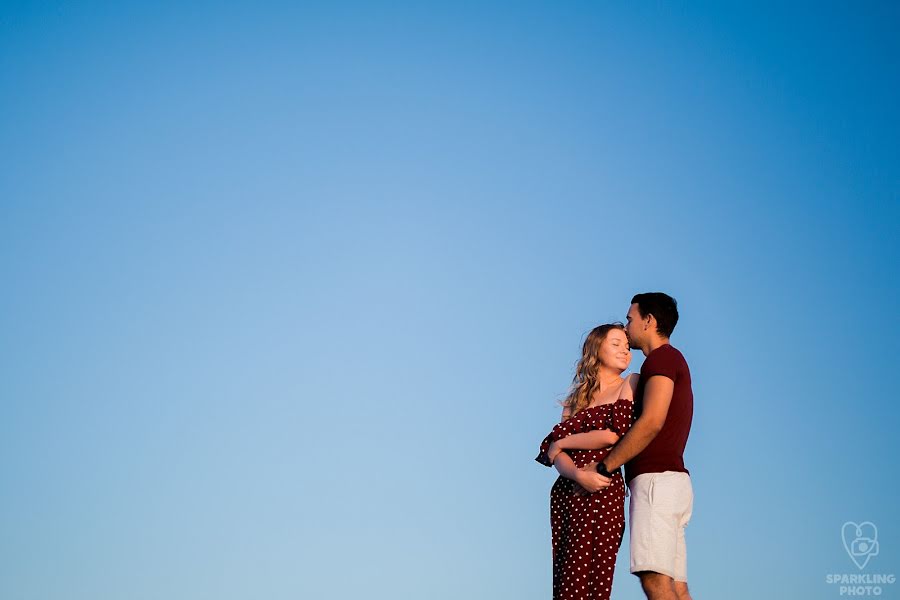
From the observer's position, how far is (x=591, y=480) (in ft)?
23.1

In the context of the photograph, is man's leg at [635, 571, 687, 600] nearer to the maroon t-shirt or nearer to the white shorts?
the white shorts

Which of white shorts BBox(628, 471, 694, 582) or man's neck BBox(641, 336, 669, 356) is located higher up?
man's neck BBox(641, 336, 669, 356)

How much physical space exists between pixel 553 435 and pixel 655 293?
4.19 feet

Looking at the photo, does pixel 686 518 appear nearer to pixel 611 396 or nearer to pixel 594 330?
pixel 611 396

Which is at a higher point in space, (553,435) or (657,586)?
(553,435)

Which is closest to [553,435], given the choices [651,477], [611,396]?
[611,396]

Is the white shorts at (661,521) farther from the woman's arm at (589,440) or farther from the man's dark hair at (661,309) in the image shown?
the man's dark hair at (661,309)

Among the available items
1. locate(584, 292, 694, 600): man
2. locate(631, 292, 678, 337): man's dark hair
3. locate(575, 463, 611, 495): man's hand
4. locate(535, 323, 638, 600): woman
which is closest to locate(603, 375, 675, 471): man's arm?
locate(584, 292, 694, 600): man

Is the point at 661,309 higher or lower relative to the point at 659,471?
higher

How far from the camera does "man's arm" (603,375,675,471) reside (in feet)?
22.3

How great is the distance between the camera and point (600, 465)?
7.04 m

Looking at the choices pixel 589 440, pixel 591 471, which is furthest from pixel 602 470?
pixel 589 440

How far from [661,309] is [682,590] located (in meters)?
1.93

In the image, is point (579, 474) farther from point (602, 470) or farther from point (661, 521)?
point (661, 521)
